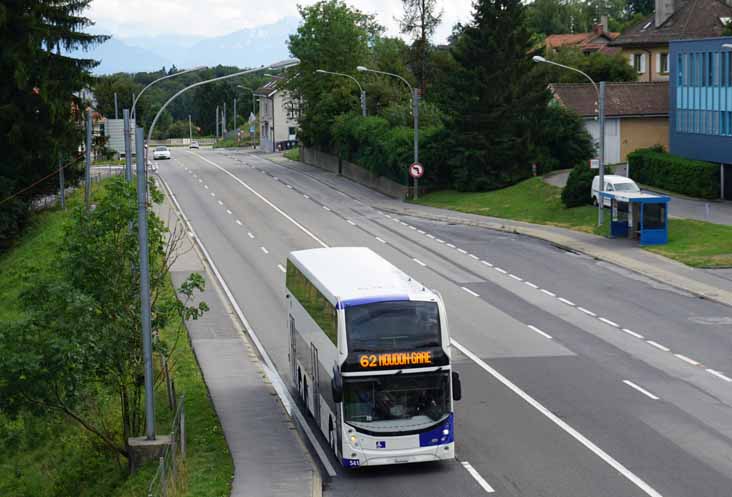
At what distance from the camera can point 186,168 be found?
313 feet

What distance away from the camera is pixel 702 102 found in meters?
62.2

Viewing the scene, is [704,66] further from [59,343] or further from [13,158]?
[59,343]

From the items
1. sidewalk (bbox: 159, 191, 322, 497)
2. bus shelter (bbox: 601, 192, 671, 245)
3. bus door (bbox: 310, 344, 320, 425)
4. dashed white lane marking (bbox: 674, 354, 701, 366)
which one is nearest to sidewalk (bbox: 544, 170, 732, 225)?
bus shelter (bbox: 601, 192, 671, 245)

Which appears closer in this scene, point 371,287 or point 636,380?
point 371,287

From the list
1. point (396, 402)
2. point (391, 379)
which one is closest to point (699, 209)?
point (396, 402)

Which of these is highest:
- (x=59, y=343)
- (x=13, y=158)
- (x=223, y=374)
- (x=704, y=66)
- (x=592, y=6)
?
(x=592, y=6)

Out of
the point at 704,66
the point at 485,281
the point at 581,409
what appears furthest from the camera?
the point at 704,66

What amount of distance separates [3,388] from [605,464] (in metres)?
11.6

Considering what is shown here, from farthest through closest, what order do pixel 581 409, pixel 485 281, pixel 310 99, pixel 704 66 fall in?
pixel 310 99 < pixel 704 66 < pixel 485 281 < pixel 581 409

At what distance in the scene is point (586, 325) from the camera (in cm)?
3288

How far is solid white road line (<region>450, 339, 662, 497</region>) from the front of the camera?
1898 centimetres

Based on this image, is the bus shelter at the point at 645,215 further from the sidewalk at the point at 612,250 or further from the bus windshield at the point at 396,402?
the bus windshield at the point at 396,402

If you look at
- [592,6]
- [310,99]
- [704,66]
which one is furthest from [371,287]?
[592,6]

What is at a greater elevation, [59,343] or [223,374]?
[59,343]
